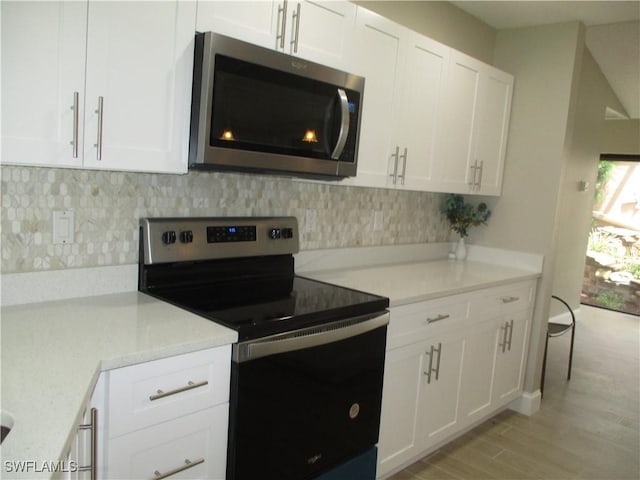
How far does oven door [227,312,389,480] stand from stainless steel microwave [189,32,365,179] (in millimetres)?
607

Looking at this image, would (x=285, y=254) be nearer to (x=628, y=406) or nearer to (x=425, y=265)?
(x=425, y=265)

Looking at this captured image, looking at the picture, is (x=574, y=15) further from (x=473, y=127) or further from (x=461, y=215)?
(x=461, y=215)

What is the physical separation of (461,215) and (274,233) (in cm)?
158

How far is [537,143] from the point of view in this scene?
3.25 metres

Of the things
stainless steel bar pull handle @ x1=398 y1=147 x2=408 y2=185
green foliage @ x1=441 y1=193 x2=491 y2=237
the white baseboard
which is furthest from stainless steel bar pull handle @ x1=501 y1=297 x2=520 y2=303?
stainless steel bar pull handle @ x1=398 y1=147 x2=408 y2=185

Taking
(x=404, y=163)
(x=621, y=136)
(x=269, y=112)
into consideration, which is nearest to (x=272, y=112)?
(x=269, y=112)

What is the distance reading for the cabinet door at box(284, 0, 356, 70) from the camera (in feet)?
6.32

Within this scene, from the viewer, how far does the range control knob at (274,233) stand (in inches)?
87.7

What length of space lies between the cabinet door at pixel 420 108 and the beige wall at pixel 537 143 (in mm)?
888

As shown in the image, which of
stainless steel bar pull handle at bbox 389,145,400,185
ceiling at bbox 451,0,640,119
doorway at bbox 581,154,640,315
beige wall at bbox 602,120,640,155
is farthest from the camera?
doorway at bbox 581,154,640,315

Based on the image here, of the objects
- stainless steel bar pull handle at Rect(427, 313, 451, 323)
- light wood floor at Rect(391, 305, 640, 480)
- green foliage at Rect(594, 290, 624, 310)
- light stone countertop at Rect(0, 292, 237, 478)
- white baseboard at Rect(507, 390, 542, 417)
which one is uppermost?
light stone countertop at Rect(0, 292, 237, 478)

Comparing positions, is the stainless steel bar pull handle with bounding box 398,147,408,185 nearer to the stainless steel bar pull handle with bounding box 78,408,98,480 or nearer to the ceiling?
the ceiling

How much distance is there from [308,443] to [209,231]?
861mm

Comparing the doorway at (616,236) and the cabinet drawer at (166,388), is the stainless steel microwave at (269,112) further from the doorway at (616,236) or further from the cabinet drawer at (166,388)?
the doorway at (616,236)
